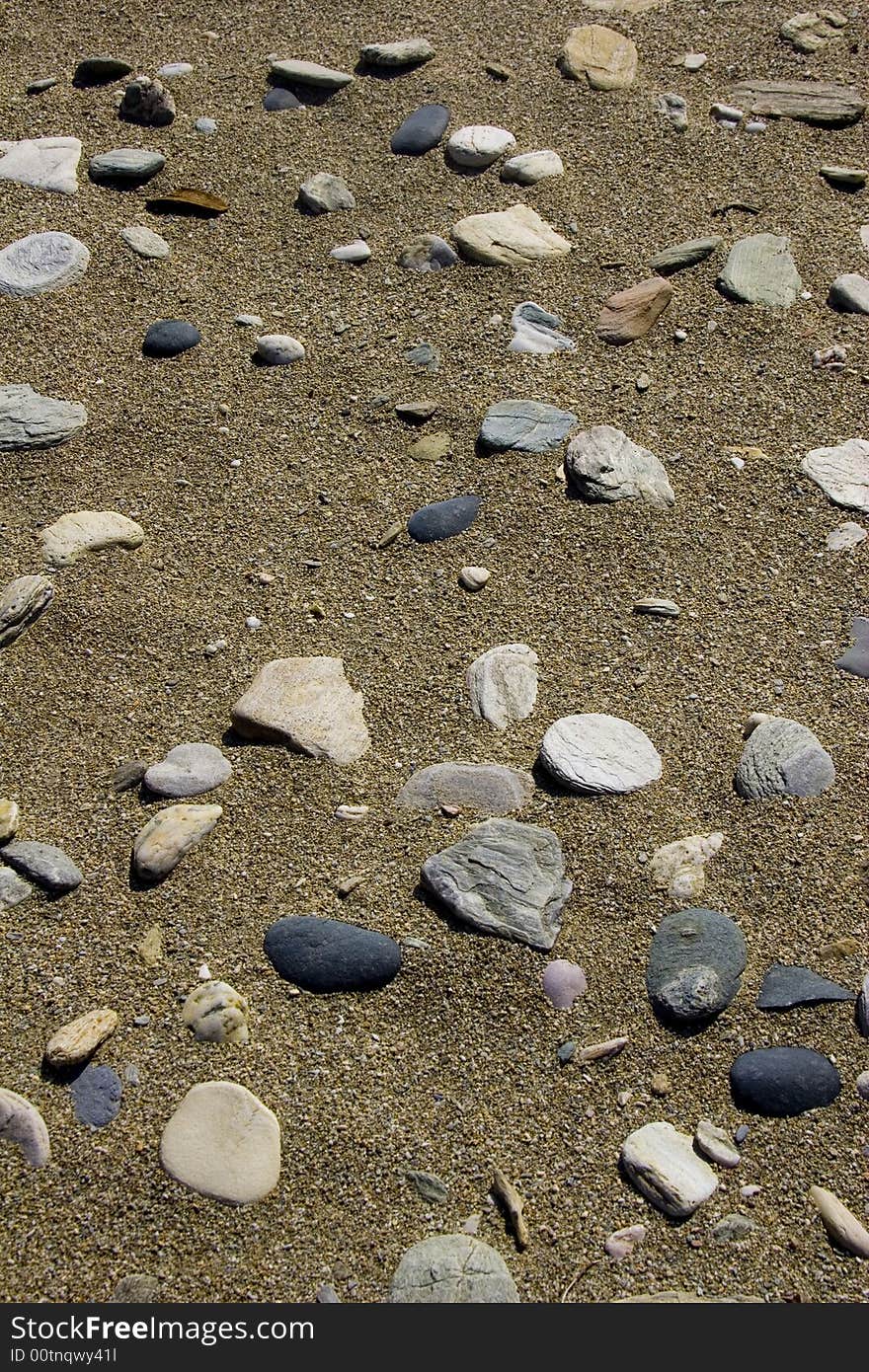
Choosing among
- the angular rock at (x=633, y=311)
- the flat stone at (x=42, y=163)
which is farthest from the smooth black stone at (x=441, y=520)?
the flat stone at (x=42, y=163)

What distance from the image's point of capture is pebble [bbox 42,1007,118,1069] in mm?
1562

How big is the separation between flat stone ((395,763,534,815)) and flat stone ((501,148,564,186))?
1.66 m

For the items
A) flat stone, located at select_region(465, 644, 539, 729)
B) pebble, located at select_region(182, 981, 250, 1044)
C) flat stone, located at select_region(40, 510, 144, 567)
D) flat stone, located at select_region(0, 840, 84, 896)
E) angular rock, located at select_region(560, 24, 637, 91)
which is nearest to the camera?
pebble, located at select_region(182, 981, 250, 1044)

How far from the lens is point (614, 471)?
226 centimetres

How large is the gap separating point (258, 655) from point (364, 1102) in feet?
2.68

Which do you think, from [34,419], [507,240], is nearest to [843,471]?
[507,240]

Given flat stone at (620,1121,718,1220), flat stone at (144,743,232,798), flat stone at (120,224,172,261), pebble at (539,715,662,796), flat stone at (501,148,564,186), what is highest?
flat stone at (501,148,564,186)

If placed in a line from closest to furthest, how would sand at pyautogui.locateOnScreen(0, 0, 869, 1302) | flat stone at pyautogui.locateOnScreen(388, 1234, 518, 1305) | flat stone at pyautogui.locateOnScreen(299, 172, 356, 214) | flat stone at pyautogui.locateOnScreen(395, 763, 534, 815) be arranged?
flat stone at pyautogui.locateOnScreen(388, 1234, 518, 1305), sand at pyautogui.locateOnScreen(0, 0, 869, 1302), flat stone at pyautogui.locateOnScreen(395, 763, 534, 815), flat stone at pyautogui.locateOnScreen(299, 172, 356, 214)

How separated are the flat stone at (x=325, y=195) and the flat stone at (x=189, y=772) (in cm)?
152

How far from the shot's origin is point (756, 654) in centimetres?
205

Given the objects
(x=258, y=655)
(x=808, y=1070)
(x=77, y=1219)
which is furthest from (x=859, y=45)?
(x=77, y=1219)

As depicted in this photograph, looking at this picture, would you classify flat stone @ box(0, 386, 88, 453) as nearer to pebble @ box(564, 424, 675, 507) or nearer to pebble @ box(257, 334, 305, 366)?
pebble @ box(257, 334, 305, 366)

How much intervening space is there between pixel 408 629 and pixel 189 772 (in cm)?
48

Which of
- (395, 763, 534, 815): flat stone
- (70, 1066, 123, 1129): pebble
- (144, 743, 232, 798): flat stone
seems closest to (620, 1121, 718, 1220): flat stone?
(395, 763, 534, 815): flat stone
